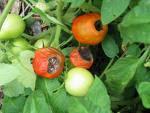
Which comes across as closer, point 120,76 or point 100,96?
point 100,96

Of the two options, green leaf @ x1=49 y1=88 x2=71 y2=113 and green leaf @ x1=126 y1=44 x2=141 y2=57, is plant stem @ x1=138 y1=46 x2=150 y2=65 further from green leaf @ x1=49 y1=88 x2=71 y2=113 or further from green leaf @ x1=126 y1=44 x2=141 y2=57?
green leaf @ x1=49 y1=88 x2=71 y2=113

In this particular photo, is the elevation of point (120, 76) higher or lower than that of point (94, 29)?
lower

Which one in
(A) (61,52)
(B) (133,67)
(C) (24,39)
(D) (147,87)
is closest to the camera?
(D) (147,87)

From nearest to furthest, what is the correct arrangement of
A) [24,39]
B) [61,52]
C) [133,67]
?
1. [133,67]
2. [61,52]
3. [24,39]

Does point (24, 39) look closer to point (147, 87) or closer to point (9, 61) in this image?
point (9, 61)

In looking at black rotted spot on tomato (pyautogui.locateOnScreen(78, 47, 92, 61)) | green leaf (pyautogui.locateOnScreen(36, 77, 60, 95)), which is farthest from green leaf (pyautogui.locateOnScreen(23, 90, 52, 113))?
black rotted spot on tomato (pyautogui.locateOnScreen(78, 47, 92, 61))

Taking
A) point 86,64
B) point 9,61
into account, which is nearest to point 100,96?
point 86,64
